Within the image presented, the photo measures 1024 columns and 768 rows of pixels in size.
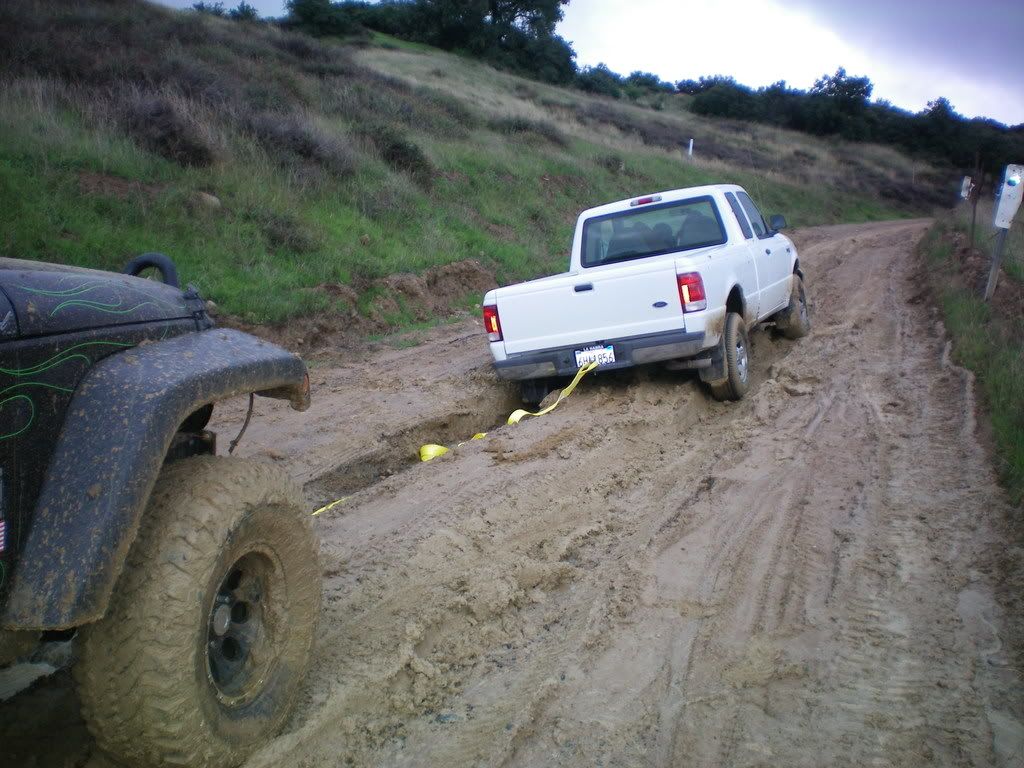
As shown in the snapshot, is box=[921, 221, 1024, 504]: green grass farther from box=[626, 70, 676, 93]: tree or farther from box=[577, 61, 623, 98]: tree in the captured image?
box=[626, 70, 676, 93]: tree

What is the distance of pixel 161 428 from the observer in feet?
7.63

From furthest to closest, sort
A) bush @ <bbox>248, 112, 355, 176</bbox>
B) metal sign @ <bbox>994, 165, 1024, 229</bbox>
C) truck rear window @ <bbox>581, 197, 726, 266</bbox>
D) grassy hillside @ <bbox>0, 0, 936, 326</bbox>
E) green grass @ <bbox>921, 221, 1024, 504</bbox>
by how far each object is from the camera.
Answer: bush @ <bbox>248, 112, 355, 176</bbox>
metal sign @ <bbox>994, 165, 1024, 229</bbox>
grassy hillside @ <bbox>0, 0, 936, 326</bbox>
truck rear window @ <bbox>581, 197, 726, 266</bbox>
green grass @ <bbox>921, 221, 1024, 504</bbox>

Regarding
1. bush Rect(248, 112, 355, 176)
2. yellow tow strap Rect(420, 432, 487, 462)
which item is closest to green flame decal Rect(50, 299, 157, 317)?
yellow tow strap Rect(420, 432, 487, 462)

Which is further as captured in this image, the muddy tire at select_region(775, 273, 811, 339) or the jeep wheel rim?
the muddy tire at select_region(775, 273, 811, 339)

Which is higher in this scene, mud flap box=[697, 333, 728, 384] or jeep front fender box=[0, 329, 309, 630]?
jeep front fender box=[0, 329, 309, 630]

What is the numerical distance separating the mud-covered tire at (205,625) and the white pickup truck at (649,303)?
14.2 ft

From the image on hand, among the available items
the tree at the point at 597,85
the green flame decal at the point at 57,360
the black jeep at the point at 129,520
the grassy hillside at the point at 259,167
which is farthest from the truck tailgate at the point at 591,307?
the tree at the point at 597,85

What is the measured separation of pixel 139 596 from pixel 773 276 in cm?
787

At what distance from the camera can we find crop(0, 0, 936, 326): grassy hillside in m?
10.0

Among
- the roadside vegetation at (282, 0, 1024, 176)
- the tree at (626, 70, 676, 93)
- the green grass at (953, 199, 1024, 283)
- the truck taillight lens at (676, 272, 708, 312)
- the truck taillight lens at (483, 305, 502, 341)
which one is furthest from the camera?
the tree at (626, 70, 676, 93)

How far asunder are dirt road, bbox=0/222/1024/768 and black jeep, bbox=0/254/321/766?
52cm

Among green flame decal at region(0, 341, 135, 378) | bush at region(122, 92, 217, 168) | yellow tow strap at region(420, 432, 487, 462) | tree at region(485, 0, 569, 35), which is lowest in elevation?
yellow tow strap at region(420, 432, 487, 462)

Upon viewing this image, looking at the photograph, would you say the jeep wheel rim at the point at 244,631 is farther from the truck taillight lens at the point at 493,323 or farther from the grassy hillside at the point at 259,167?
the grassy hillside at the point at 259,167

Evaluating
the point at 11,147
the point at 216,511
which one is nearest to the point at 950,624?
the point at 216,511
